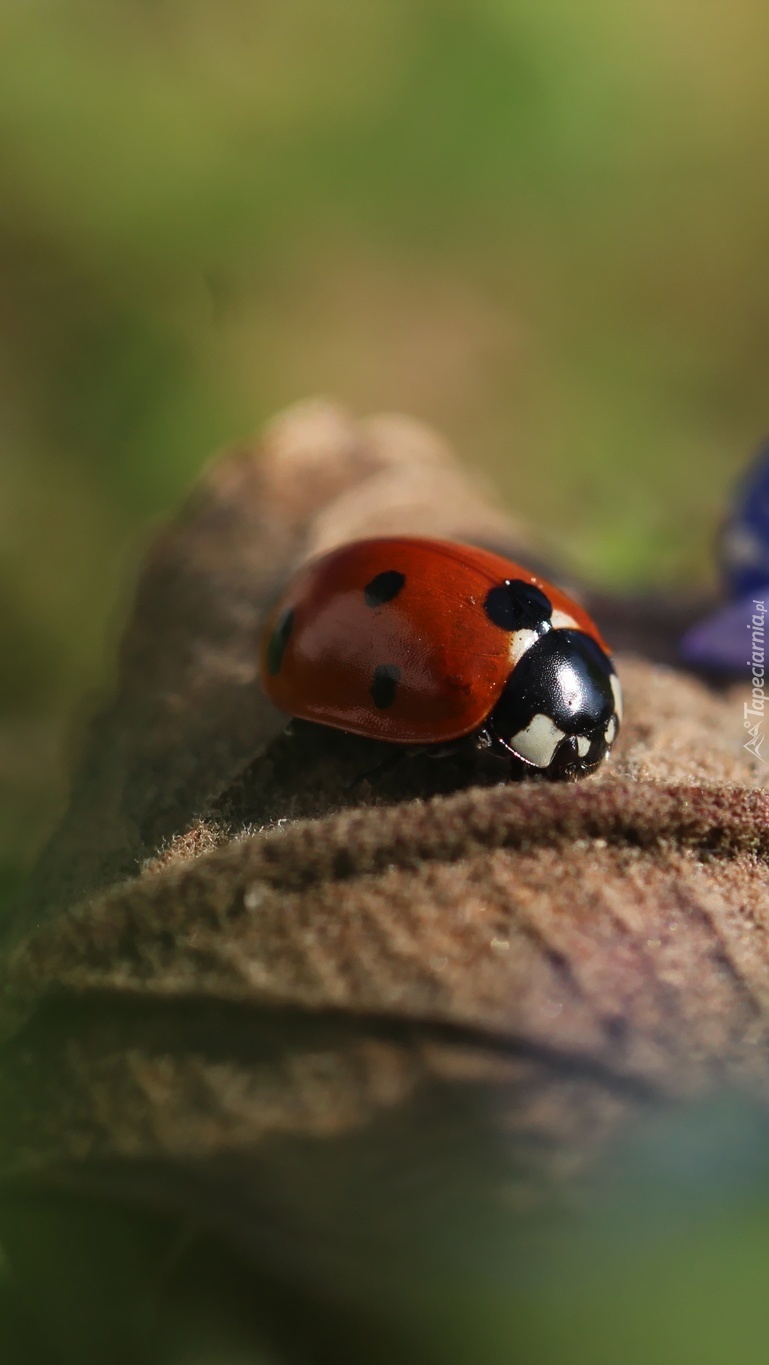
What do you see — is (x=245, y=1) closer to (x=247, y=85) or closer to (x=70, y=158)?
(x=247, y=85)

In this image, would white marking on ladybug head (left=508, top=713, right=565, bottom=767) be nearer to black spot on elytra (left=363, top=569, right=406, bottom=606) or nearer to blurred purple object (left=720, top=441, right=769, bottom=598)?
black spot on elytra (left=363, top=569, right=406, bottom=606)

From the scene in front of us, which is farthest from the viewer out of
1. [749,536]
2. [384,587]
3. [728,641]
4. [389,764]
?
Result: [749,536]

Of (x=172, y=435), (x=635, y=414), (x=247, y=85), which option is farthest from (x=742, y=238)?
(x=172, y=435)

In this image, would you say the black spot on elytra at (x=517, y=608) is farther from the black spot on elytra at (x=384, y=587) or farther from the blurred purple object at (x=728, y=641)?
the blurred purple object at (x=728, y=641)

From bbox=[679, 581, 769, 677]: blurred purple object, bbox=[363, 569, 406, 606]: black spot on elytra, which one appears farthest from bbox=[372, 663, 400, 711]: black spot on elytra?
bbox=[679, 581, 769, 677]: blurred purple object

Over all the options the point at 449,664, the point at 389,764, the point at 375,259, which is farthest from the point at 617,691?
the point at 375,259

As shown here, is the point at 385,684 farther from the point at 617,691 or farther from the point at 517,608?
the point at 617,691

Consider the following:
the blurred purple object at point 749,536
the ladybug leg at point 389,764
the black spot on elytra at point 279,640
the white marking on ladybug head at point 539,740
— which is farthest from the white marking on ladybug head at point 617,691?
the blurred purple object at point 749,536
